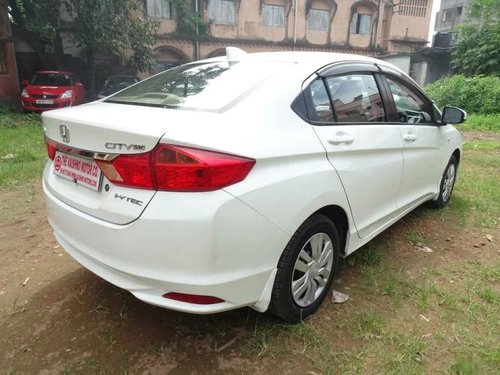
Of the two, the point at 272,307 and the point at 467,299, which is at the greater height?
the point at 272,307

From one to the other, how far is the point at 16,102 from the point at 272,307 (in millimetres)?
15354

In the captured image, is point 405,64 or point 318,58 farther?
point 405,64

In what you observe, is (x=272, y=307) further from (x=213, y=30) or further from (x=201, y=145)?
(x=213, y=30)

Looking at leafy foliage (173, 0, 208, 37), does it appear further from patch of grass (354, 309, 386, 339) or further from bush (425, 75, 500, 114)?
patch of grass (354, 309, 386, 339)

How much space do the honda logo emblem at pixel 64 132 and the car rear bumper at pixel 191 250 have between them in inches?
17.1

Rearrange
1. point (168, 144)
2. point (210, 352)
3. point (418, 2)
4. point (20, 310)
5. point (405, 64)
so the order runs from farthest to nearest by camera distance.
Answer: point (418, 2) < point (405, 64) < point (20, 310) < point (210, 352) < point (168, 144)

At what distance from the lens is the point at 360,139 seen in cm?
→ 249

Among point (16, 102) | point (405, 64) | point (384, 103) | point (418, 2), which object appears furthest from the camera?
point (418, 2)

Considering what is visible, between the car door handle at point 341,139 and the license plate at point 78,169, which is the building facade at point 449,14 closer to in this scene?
the car door handle at point 341,139

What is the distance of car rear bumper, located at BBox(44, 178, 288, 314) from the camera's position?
169cm

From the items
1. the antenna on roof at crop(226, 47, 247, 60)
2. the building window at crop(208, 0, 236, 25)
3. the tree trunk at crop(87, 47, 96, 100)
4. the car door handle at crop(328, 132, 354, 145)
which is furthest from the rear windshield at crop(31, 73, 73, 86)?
the car door handle at crop(328, 132, 354, 145)

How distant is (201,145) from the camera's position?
1692 millimetres

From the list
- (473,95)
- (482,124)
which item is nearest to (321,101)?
(482,124)

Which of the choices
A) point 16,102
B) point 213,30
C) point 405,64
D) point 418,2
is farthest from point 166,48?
point 418,2
